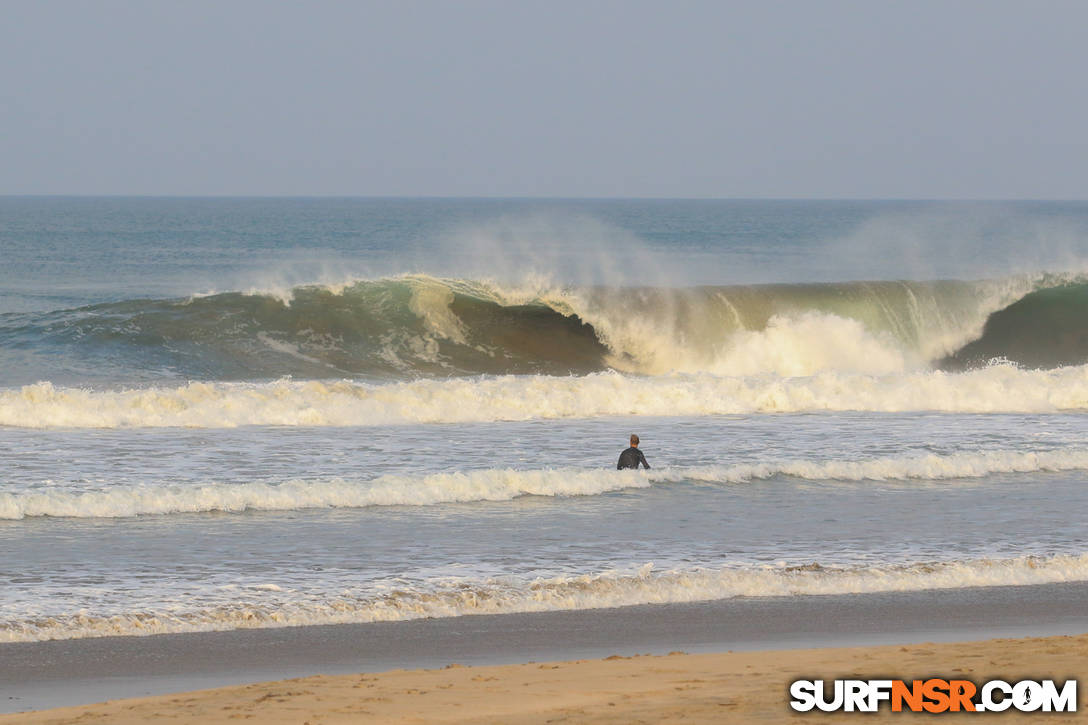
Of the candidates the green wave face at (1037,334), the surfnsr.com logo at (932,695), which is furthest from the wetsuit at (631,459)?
the green wave face at (1037,334)

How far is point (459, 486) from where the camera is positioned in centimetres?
1193

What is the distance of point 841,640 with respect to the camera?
7.54 metres

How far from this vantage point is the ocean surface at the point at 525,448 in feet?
29.3

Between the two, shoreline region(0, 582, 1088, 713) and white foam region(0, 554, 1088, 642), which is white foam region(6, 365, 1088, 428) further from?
shoreline region(0, 582, 1088, 713)

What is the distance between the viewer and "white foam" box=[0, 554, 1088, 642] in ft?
25.2

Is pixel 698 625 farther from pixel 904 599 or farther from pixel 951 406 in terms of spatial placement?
pixel 951 406

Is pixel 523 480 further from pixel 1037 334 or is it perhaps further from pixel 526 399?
pixel 1037 334

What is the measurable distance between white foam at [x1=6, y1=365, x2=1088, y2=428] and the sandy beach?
1011cm

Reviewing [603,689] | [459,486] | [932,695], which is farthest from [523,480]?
[932,695]

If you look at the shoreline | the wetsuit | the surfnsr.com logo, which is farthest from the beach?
the surfnsr.com logo

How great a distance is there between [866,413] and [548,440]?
549 centimetres

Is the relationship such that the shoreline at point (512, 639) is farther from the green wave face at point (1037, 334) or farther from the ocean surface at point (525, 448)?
the green wave face at point (1037, 334)

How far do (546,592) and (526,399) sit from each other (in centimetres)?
903

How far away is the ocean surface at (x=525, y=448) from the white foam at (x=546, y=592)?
0.03m
